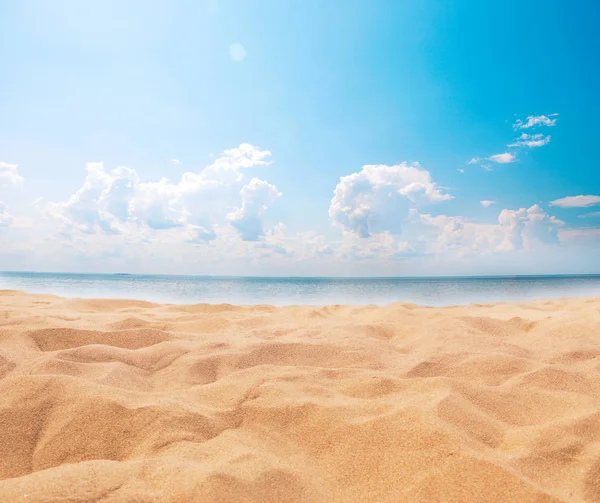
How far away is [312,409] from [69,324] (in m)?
3.06

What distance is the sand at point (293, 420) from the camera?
142 cm

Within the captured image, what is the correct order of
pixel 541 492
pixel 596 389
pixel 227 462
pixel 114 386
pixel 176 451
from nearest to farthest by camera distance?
pixel 541 492 → pixel 227 462 → pixel 176 451 → pixel 114 386 → pixel 596 389

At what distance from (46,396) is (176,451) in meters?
0.94

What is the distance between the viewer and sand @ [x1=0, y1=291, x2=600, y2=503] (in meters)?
1.42

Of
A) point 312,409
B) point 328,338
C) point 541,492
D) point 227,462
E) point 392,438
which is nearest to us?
point 541,492

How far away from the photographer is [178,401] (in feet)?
6.97

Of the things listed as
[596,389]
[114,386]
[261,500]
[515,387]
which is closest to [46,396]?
[114,386]

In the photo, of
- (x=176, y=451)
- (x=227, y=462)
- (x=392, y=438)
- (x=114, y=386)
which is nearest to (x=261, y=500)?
(x=227, y=462)

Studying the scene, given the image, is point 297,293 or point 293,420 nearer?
point 293,420

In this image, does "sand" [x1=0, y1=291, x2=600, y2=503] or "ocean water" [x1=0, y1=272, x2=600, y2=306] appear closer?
"sand" [x1=0, y1=291, x2=600, y2=503]

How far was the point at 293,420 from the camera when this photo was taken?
6.52ft

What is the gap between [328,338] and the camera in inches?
144

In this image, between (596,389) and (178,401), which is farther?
(596,389)

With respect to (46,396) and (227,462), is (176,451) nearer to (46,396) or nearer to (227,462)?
(227,462)
